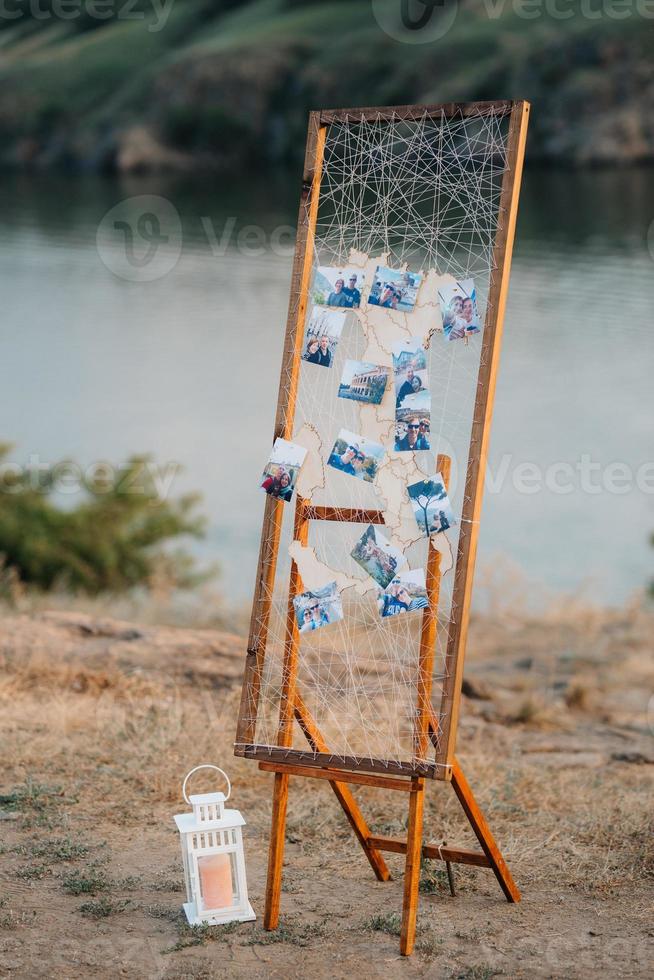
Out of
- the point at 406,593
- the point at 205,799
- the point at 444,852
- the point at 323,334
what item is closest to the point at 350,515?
the point at 406,593

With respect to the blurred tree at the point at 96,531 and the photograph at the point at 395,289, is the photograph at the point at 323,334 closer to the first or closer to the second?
the photograph at the point at 395,289

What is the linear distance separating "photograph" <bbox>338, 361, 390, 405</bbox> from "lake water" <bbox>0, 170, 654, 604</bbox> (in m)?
7.39

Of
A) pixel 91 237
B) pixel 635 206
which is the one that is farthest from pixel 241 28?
pixel 635 206

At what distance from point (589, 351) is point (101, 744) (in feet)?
56.7

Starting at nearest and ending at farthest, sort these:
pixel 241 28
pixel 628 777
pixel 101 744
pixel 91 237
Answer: pixel 101 744 < pixel 628 777 < pixel 91 237 < pixel 241 28

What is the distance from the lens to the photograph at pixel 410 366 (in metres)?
3.48

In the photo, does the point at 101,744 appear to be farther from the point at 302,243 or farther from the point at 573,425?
the point at 573,425

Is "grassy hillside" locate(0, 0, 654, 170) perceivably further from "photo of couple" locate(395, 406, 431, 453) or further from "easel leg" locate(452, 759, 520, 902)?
"easel leg" locate(452, 759, 520, 902)

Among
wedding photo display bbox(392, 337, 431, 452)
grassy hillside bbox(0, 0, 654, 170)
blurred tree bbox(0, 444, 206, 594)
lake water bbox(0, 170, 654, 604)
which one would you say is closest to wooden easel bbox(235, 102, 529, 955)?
wedding photo display bbox(392, 337, 431, 452)

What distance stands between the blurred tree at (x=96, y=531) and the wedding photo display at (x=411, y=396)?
7744 mm

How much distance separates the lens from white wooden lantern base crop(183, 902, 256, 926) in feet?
11.9

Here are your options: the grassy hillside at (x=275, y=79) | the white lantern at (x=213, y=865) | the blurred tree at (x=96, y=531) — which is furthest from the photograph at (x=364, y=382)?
the grassy hillside at (x=275, y=79)

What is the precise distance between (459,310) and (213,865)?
5.87 feet

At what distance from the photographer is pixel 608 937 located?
3621mm
